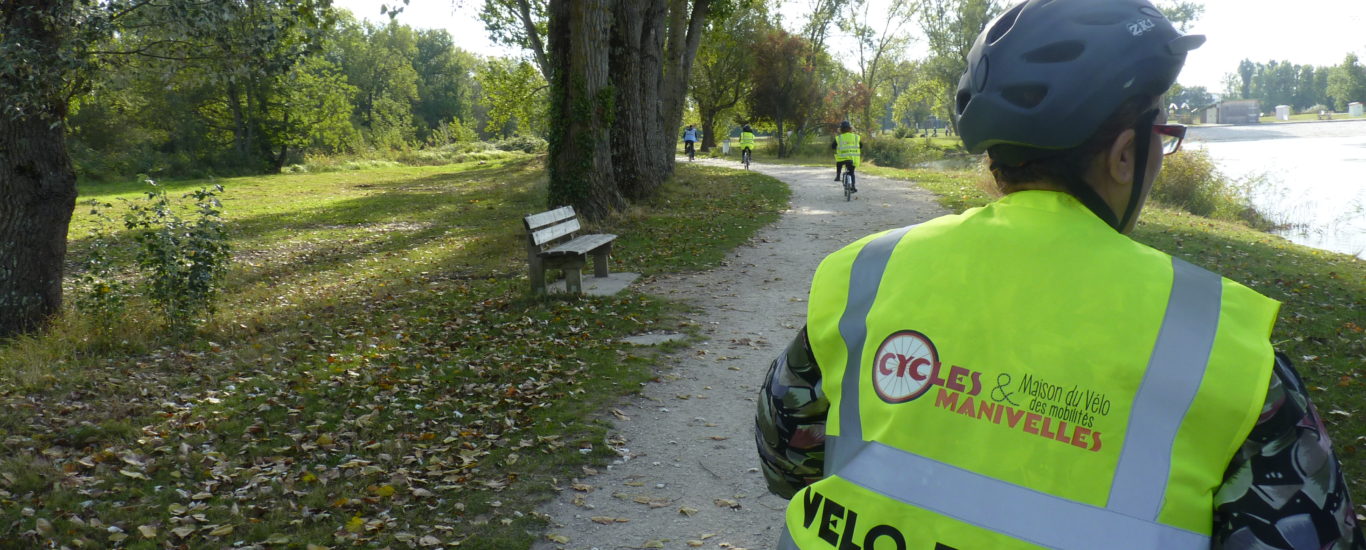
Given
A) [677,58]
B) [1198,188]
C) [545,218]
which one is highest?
[677,58]

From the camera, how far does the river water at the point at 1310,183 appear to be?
67.7 ft

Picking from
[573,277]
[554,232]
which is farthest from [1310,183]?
[573,277]

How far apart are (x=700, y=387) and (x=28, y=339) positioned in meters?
6.56

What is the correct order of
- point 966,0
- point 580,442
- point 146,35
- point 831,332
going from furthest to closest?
point 966,0, point 146,35, point 580,442, point 831,332

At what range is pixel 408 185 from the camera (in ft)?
126

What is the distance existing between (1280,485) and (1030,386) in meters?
0.34

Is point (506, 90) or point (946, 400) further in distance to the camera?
point (506, 90)

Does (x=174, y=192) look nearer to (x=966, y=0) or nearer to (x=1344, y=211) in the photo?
(x=1344, y=211)

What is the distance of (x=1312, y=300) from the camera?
10102 mm

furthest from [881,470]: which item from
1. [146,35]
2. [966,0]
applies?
[966,0]

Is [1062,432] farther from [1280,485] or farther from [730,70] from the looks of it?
[730,70]

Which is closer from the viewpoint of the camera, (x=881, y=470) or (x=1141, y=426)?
(x=1141, y=426)

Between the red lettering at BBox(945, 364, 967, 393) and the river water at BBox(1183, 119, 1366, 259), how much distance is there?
65.4 feet

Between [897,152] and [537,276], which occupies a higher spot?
[897,152]
